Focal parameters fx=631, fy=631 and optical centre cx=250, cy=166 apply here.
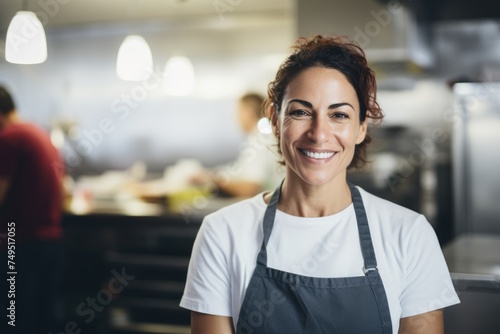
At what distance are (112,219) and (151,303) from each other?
2.07ft

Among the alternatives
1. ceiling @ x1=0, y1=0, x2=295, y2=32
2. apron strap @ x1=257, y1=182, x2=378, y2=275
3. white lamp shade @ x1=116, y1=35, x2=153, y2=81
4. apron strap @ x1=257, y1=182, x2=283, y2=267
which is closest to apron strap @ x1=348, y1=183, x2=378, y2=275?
apron strap @ x1=257, y1=182, x2=378, y2=275

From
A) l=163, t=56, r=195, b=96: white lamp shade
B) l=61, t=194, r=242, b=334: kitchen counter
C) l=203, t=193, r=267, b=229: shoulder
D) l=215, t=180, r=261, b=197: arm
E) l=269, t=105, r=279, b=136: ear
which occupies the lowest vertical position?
l=61, t=194, r=242, b=334: kitchen counter

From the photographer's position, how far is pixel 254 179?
506cm

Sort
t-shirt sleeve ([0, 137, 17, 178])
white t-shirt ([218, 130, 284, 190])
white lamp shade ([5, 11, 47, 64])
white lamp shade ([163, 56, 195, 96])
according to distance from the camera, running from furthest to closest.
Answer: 1. white lamp shade ([163, 56, 195, 96])
2. white t-shirt ([218, 130, 284, 190])
3. t-shirt sleeve ([0, 137, 17, 178])
4. white lamp shade ([5, 11, 47, 64])

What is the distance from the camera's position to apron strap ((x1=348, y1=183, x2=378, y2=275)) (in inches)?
71.7

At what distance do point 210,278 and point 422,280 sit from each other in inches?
24.1

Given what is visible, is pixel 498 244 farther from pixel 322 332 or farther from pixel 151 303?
pixel 151 303

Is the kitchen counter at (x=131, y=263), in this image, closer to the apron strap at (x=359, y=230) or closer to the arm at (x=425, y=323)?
the apron strap at (x=359, y=230)

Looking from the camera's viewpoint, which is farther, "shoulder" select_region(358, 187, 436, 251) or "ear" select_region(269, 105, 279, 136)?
"ear" select_region(269, 105, 279, 136)

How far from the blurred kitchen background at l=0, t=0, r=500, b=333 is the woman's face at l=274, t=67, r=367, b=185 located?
2.43ft

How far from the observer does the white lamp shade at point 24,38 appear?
329 centimetres

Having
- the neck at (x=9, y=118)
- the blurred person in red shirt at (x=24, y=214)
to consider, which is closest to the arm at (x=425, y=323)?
the blurred person in red shirt at (x=24, y=214)

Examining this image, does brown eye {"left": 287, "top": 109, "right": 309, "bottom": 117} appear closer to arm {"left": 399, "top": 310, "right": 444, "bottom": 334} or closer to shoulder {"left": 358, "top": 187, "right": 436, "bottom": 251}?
shoulder {"left": 358, "top": 187, "right": 436, "bottom": 251}

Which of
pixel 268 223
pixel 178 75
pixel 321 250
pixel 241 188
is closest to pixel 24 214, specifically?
pixel 241 188
